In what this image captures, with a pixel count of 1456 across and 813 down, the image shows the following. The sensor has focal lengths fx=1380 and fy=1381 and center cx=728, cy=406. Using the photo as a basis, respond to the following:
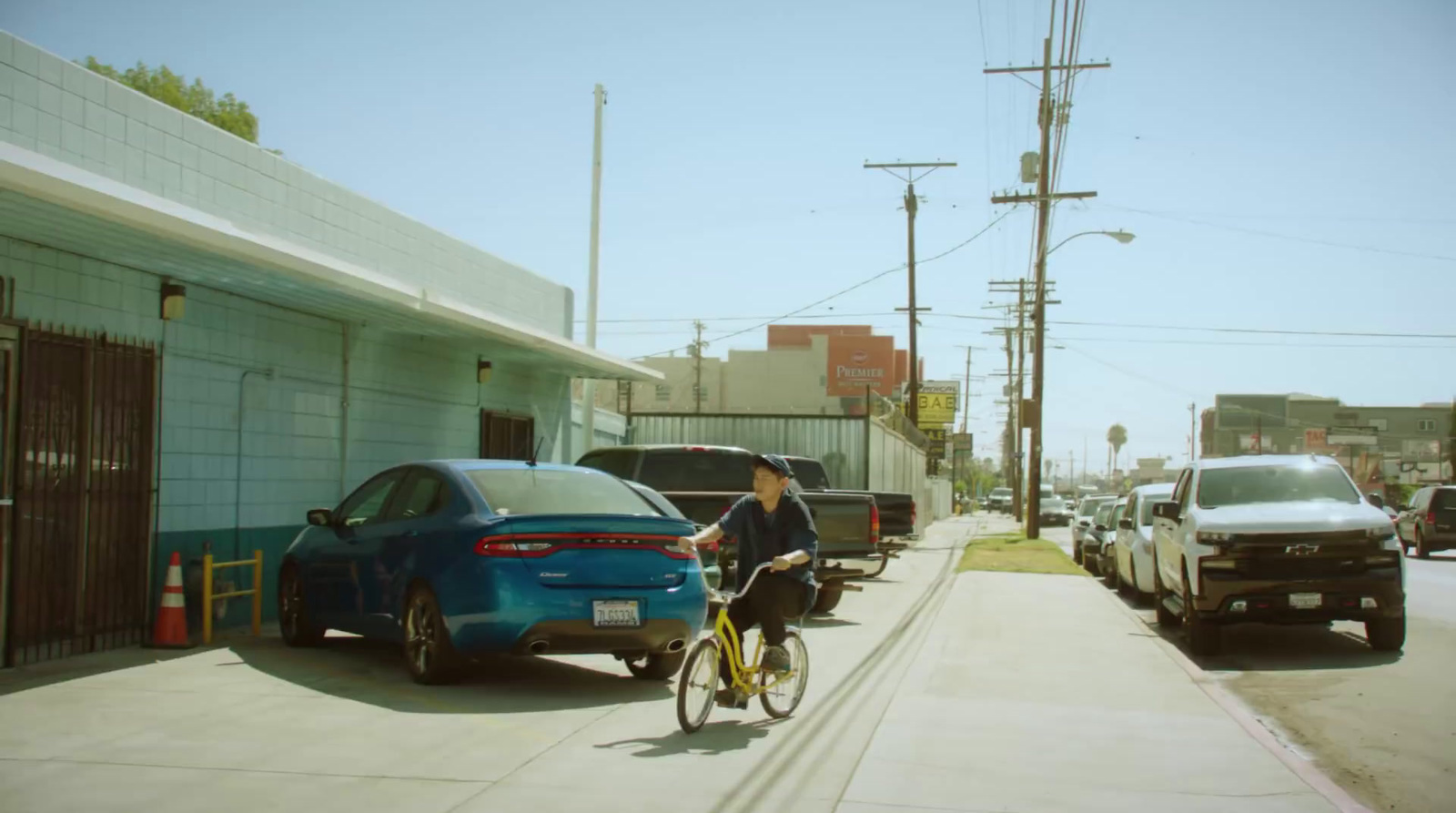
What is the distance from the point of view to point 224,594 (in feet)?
38.7

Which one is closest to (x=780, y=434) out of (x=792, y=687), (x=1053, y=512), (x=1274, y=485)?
(x=1274, y=485)

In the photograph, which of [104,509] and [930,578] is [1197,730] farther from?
[930,578]

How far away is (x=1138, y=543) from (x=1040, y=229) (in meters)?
18.2

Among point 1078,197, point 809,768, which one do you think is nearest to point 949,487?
point 1078,197

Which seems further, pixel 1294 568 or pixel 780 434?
pixel 780 434

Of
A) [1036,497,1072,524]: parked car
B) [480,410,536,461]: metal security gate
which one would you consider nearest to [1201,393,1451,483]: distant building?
[1036,497,1072,524]: parked car

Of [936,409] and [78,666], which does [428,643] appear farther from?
[936,409]

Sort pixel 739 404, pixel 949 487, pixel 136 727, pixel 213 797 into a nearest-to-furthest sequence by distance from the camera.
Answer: pixel 213 797, pixel 136 727, pixel 949 487, pixel 739 404

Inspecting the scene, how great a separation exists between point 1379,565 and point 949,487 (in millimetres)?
68672

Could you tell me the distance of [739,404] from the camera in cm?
8569

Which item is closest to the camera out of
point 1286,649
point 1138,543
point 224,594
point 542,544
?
point 542,544

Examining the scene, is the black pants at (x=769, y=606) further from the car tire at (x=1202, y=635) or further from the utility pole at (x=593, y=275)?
the utility pole at (x=593, y=275)

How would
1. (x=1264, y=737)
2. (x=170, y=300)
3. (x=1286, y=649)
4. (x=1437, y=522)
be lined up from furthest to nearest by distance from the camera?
(x=1437, y=522) → (x=1286, y=649) → (x=170, y=300) → (x=1264, y=737)

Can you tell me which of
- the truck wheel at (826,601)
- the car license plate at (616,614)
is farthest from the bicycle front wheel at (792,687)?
the truck wheel at (826,601)
